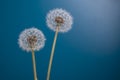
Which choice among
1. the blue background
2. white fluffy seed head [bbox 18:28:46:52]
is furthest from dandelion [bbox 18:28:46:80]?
the blue background

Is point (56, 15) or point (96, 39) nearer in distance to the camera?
point (56, 15)

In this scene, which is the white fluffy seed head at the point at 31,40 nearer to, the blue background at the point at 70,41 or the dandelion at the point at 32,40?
the dandelion at the point at 32,40

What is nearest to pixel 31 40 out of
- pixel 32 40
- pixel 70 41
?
pixel 32 40

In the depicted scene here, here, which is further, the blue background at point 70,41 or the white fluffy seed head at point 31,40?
the blue background at point 70,41

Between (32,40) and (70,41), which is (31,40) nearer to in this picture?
(32,40)

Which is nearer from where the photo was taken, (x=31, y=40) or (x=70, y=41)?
(x=31, y=40)

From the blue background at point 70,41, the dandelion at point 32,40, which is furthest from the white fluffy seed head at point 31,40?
the blue background at point 70,41

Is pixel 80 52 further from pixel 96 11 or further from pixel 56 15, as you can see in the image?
pixel 56 15

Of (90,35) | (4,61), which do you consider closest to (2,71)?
(4,61)

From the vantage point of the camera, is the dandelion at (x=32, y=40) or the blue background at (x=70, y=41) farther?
the blue background at (x=70, y=41)
